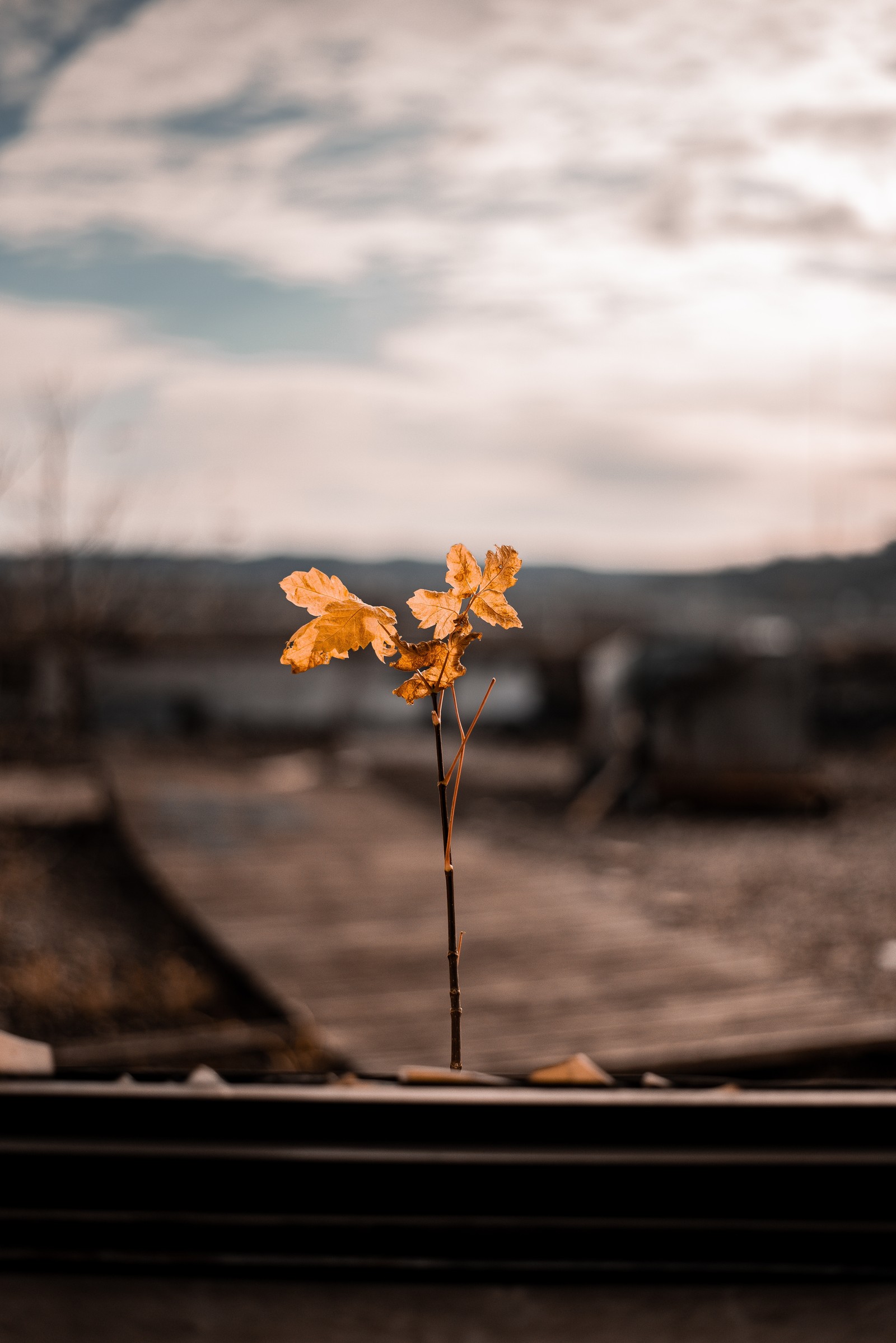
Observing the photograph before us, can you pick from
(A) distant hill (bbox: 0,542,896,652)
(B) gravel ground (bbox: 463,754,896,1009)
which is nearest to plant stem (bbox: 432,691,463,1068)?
(B) gravel ground (bbox: 463,754,896,1009)

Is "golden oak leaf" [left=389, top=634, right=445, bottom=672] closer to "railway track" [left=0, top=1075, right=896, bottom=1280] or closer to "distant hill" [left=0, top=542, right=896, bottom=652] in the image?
"railway track" [left=0, top=1075, right=896, bottom=1280]

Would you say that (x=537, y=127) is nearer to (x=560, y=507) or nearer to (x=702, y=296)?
(x=702, y=296)

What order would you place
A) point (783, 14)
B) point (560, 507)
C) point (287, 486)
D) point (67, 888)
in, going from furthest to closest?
1. point (67, 888)
2. point (287, 486)
3. point (560, 507)
4. point (783, 14)

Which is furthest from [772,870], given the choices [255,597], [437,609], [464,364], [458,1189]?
[255,597]

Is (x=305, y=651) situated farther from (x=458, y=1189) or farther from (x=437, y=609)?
(x=458, y=1189)

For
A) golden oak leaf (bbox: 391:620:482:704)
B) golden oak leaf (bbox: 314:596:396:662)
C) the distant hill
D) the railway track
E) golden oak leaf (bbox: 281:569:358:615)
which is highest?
the distant hill

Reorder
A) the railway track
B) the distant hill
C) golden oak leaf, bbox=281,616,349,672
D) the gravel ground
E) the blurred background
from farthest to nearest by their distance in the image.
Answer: the distant hill < the gravel ground < the blurred background < the railway track < golden oak leaf, bbox=281,616,349,672

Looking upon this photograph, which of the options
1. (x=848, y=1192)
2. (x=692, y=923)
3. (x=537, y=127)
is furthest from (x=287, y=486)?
(x=692, y=923)
